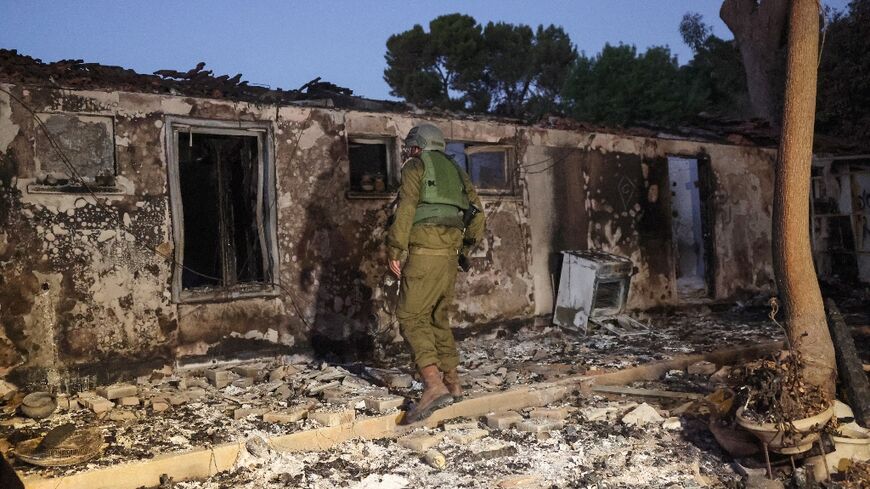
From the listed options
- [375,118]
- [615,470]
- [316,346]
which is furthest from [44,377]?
[615,470]

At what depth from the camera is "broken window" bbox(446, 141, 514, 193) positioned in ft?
29.5

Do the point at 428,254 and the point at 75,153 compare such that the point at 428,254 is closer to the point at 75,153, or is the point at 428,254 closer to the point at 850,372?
the point at 850,372

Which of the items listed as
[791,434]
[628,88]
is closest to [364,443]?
[791,434]

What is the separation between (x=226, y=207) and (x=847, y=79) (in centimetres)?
1818

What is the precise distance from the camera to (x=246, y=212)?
8203 mm

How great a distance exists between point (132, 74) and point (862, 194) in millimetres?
13024

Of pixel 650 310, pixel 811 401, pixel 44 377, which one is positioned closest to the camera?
pixel 811 401

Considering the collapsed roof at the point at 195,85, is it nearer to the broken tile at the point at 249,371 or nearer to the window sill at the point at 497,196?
the window sill at the point at 497,196

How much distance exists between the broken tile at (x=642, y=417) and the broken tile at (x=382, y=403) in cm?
178

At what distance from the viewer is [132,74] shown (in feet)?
22.5

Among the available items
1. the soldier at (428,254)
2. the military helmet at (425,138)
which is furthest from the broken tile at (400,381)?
the military helmet at (425,138)

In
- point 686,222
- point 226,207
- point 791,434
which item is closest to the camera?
point 791,434

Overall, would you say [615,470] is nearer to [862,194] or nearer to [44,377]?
[44,377]

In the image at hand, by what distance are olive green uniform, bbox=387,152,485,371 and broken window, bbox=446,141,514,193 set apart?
11.4 feet
